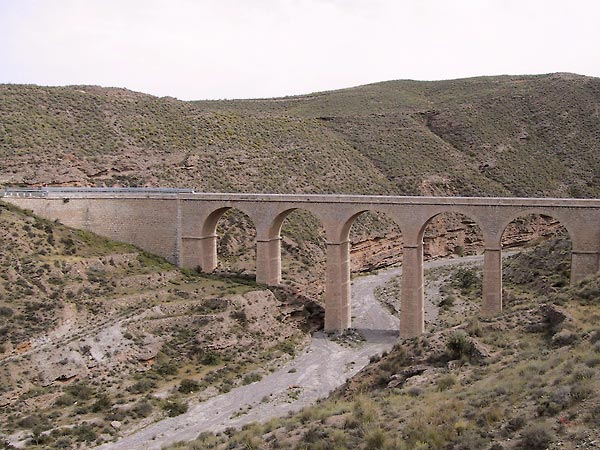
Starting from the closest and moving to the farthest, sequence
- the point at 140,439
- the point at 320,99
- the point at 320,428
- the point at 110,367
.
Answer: the point at 320,428 < the point at 140,439 < the point at 110,367 < the point at 320,99

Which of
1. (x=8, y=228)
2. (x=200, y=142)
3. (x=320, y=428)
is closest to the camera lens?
(x=320, y=428)

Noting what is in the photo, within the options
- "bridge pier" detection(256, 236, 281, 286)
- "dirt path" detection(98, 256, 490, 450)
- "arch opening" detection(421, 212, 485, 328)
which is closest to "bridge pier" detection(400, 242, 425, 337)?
"arch opening" detection(421, 212, 485, 328)

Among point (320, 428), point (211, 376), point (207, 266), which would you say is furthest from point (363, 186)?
point (320, 428)

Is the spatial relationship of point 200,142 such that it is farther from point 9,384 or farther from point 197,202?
point 9,384

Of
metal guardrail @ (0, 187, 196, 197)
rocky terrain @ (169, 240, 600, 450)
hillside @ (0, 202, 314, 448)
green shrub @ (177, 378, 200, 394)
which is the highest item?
metal guardrail @ (0, 187, 196, 197)

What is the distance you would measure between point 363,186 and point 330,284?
24458 mm

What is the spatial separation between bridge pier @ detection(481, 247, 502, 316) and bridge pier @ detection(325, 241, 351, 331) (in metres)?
8.67

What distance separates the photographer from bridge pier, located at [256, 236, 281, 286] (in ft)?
138

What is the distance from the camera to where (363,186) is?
207 ft

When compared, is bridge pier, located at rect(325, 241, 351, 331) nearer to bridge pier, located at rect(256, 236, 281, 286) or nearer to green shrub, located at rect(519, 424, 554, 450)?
bridge pier, located at rect(256, 236, 281, 286)

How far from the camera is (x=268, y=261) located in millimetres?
42344

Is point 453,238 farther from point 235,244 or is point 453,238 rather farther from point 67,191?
point 67,191

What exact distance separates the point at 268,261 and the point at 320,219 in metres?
4.90

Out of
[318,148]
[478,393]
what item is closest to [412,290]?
[478,393]
